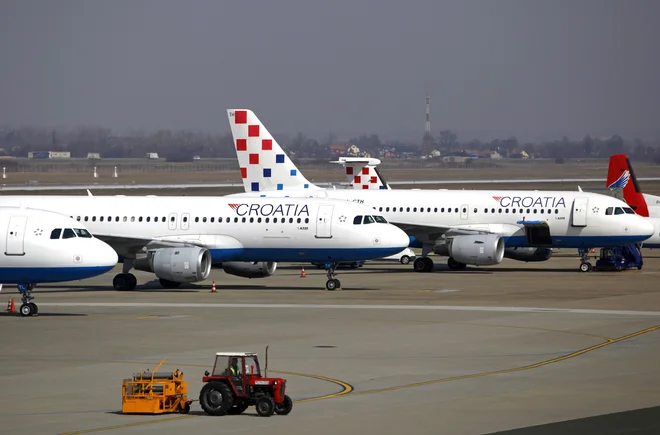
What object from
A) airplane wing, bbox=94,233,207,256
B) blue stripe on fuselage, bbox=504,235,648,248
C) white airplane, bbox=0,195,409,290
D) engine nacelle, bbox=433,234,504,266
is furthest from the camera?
blue stripe on fuselage, bbox=504,235,648,248

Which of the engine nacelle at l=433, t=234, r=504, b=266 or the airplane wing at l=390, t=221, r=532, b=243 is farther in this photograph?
the airplane wing at l=390, t=221, r=532, b=243

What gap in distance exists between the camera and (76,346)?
33.4 meters

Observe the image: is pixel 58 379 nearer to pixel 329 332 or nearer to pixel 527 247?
pixel 329 332

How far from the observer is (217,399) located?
2323 centimetres

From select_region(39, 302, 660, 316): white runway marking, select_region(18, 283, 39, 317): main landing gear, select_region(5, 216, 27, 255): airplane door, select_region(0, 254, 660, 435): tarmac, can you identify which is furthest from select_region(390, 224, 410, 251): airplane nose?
select_region(5, 216, 27, 255): airplane door

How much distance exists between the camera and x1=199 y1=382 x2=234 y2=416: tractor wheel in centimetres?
2320

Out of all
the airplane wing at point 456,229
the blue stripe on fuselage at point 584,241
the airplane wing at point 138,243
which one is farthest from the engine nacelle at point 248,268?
the blue stripe on fuselage at point 584,241

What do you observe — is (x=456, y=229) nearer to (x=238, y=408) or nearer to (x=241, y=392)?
(x=238, y=408)

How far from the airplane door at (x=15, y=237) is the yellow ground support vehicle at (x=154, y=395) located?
55.2 ft

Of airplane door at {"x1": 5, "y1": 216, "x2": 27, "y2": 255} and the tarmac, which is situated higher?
airplane door at {"x1": 5, "y1": 216, "x2": 27, "y2": 255}

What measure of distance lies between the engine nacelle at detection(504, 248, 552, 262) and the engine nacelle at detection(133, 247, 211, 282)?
67.5ft

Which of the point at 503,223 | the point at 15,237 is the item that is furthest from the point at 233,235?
the point at 503,223

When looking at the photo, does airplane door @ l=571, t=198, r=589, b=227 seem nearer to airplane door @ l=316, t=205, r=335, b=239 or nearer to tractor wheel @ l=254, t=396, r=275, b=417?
airplane door @ l=316, t=205, r=335, b=239

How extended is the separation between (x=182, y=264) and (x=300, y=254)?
5103 mm
